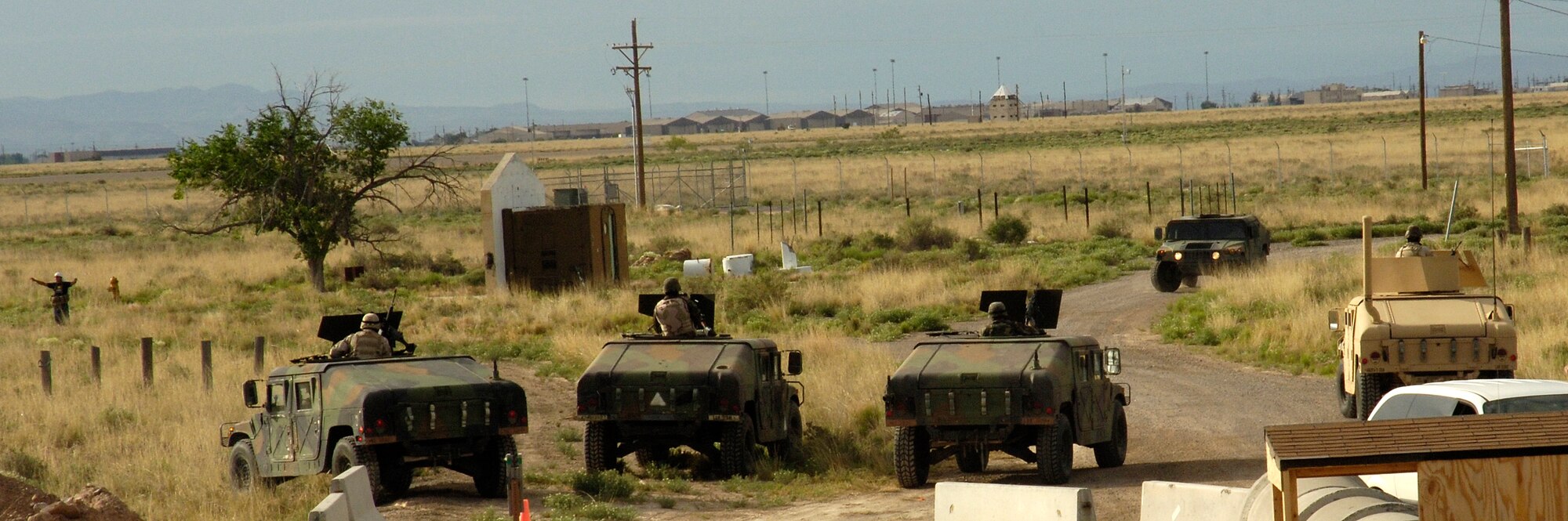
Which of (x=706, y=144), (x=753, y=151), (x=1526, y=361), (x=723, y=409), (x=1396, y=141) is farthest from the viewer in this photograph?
(x=706, y=144)

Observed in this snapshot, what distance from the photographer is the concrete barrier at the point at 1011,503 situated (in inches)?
308

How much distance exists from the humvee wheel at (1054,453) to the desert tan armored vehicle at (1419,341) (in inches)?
149

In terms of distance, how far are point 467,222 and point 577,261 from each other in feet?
87.4

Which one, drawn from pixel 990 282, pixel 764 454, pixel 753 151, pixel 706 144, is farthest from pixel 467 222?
pixel 706 144

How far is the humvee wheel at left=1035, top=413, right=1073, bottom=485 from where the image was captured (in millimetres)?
12617

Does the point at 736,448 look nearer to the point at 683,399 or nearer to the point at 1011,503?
the point at 683,399

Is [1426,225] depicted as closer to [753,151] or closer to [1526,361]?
[1526,361]

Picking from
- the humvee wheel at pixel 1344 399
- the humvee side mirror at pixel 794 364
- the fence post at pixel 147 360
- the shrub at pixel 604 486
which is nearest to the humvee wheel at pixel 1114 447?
the humvee side mirror at pixel 794 364

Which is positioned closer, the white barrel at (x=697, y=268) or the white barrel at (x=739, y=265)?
the white barrel at (x=739, y=265)

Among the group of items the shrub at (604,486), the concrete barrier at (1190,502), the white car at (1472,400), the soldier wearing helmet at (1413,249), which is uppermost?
the soldier wearing helmet at (1413,249)

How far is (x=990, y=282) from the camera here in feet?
98.7

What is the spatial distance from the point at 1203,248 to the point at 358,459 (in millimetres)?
20188

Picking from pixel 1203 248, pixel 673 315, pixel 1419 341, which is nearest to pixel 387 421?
pixel 673 315

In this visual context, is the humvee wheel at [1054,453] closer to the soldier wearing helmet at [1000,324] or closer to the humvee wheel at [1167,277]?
the soldier wearing helmet at [1000,324]
